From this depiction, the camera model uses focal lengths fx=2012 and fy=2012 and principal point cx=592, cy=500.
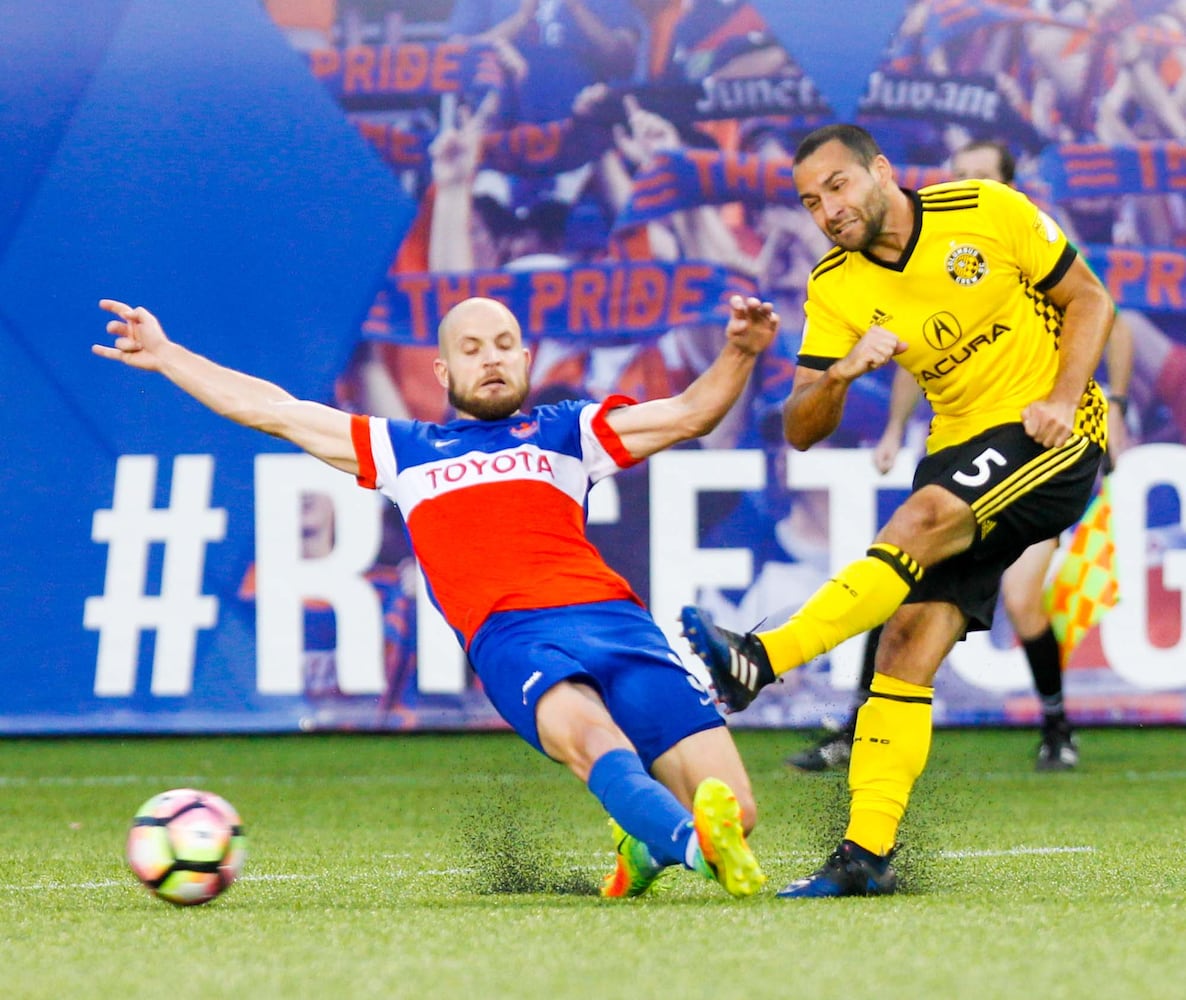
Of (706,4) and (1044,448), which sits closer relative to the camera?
(1044,448)

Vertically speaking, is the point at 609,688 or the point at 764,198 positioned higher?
the point at 764,198

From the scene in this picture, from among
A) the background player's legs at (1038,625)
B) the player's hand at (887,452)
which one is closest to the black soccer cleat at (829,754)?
the background player's legs at (1038,625)

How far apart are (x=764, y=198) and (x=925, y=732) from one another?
560 centimetres

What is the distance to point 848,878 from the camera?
4.45m

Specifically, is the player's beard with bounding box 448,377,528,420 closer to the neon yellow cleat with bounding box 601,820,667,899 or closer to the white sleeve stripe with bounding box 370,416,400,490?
the white sleeve stripe with bounding box 370,416,400,490

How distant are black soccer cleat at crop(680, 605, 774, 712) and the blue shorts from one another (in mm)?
379

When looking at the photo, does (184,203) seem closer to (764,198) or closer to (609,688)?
(764,198)

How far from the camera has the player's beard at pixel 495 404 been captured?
15.6ft

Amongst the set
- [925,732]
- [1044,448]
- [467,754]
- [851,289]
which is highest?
[851,289]

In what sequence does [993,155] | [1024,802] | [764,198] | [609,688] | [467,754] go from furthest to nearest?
[764,198]
[467,754]
[993,155]
[1024,802]
[609,688]

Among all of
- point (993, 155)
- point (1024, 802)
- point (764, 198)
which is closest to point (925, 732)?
point (1024, 802)

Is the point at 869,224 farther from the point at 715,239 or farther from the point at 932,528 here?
the point at 715,239

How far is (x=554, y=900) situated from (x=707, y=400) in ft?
3.90

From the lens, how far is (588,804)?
23.9ft
